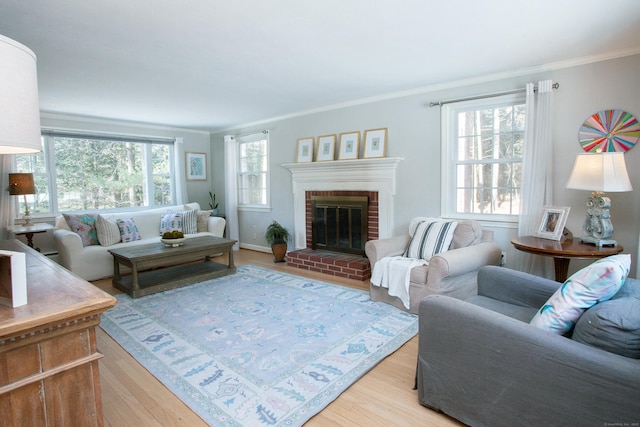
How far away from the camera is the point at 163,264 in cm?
396

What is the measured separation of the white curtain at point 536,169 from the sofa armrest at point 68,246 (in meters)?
4.91

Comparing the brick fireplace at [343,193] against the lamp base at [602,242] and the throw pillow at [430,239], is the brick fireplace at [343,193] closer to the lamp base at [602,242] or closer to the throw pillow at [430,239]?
the throw pillow at [430,239]

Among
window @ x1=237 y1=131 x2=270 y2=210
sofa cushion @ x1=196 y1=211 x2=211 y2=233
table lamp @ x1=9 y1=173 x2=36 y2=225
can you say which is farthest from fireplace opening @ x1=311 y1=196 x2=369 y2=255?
table lamp @ x1=9 y1=173 x2=36 y2=225

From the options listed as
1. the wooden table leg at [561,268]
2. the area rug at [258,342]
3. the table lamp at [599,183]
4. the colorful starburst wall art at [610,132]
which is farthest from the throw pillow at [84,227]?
the colorful starburst wall art at [610,132]

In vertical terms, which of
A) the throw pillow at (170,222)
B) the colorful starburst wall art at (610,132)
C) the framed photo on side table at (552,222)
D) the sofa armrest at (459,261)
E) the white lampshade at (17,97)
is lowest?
the sofa armrest at (459,261)

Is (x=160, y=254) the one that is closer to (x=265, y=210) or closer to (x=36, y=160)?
(x=265, y=210)

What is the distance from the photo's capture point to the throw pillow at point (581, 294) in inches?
57.0

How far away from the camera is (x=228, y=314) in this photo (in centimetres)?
319

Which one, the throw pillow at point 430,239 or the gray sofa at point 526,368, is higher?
the throw pillow at point 430,239

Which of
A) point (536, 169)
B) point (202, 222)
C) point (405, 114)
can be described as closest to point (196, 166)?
point (202, 222)

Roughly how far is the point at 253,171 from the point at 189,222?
1.40 metres

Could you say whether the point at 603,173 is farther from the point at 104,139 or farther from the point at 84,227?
the point at 104,139

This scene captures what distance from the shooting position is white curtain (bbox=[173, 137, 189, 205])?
625cm

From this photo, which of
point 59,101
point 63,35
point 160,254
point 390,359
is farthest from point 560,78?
point 59,101
